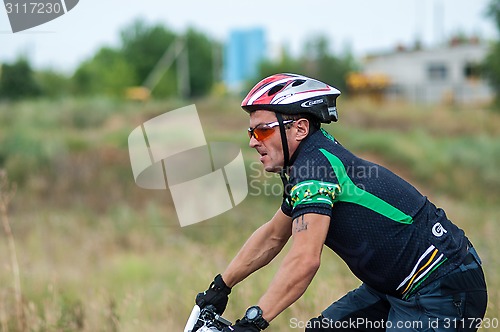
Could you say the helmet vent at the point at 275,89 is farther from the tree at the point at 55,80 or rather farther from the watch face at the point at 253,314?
the tree at the point at 55,80

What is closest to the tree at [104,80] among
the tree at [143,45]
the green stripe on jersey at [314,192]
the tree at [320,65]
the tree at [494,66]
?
the tree at [143,45]

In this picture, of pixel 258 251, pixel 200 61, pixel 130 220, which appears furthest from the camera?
pixel 200 61

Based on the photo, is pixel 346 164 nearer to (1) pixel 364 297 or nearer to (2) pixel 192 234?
(1) pixel 364 297

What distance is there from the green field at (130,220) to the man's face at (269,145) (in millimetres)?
2639

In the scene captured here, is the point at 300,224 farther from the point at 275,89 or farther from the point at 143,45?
the point at 143,45

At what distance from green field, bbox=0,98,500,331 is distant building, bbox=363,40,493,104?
25.4 metres

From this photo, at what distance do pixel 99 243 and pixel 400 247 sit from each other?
1225 centimetres

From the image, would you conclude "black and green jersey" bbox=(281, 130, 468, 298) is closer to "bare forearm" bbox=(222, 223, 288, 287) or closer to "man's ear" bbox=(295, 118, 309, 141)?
"man's ear" bbox=(295, 118, 309, 141)

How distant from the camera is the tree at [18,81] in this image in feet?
149

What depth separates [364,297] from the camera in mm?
4062

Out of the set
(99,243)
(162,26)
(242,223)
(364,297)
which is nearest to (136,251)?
(99,243)

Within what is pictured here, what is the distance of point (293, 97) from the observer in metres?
3.63

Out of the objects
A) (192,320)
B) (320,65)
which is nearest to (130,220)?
(192,320)

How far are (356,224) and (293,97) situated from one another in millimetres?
670
